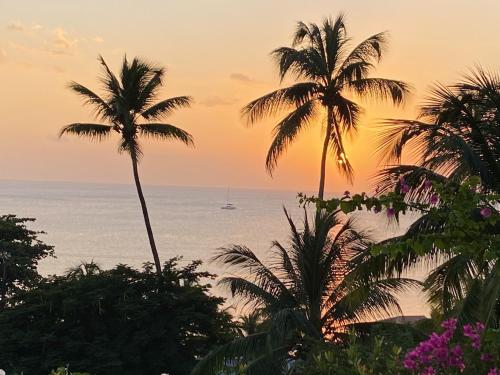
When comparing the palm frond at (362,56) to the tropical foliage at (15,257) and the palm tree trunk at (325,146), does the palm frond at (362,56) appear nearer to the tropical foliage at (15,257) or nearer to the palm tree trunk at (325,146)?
the palm tree trunk at (325,146)

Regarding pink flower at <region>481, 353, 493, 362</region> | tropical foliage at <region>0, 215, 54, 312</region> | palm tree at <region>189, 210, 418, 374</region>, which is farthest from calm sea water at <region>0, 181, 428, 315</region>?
pink flower at <region>481, 353, 493, 362</region>

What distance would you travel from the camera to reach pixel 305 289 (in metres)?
12.1

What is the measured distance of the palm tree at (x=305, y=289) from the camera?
1116cm

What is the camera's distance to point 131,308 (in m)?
17.7

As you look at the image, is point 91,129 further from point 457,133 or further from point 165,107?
point 457,133

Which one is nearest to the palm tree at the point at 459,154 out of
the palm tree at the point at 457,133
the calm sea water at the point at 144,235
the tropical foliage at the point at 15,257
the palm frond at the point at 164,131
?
the palm tree at the point at 457,133

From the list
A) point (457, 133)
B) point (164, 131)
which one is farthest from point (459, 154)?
point (164, 131)

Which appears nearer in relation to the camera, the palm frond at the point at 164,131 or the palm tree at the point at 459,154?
the palm tree at the point at 459,154

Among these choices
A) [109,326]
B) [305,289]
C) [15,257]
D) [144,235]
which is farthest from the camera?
[144,235]

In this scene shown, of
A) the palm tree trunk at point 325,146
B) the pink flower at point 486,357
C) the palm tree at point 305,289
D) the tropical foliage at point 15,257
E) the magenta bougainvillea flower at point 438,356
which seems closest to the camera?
the magenta bougainvillea flower at point 438,356

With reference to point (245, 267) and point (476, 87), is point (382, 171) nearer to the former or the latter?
point (476, 87)

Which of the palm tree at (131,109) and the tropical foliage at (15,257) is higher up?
the palm tree at (131,109)

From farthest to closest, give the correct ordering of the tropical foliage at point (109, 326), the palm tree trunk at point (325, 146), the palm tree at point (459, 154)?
1. the palm tree trunk at point (325, 146)
2. the tropical foliage at point (109, 326)
3. the palm tree at point (459, 154)

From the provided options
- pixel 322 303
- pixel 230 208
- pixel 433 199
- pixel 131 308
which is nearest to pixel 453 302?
pixel 322 303
